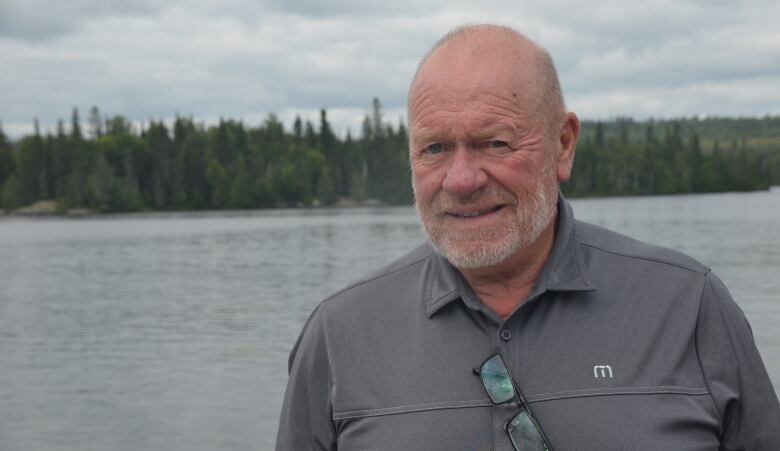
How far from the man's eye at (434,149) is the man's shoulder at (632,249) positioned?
0.44m

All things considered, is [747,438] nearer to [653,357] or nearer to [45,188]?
[653,357]

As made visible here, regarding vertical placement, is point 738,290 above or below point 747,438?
below

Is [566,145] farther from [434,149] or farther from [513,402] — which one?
[513,402]

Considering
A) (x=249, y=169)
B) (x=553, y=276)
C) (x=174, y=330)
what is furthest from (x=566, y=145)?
(x=249, y=169)

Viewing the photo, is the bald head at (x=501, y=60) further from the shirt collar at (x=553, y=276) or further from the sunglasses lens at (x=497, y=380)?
the sunglasses lens at (x=497, y=380)

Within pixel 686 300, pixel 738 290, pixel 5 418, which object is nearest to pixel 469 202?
pixel 686 300

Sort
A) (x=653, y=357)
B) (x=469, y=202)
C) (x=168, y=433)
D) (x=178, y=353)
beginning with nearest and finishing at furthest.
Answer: (x=653, y=357), (x=469, y=202), (x=168, y=433), (x=178, y=353)

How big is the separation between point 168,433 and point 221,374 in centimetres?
359

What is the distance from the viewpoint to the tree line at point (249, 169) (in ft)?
433

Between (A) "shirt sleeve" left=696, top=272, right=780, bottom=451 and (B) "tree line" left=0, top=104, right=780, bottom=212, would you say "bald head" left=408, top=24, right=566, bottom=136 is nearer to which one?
(A) "shirt sleeve" left=696, top=272, right=780, bottom=451

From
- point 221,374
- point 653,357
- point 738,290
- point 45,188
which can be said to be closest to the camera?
point 653,357

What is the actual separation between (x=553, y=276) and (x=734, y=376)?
0.50m

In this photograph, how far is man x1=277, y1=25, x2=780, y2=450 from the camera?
2.43 meters

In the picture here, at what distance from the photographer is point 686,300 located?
251cm
